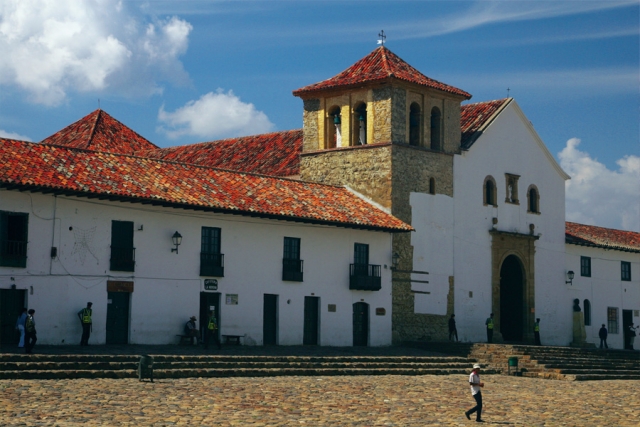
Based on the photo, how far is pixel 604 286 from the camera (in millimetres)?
50438

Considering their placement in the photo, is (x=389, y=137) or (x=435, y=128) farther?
(x=435, y=128)

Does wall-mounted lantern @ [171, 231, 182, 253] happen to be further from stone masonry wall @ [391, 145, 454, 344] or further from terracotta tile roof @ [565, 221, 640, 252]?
terracotta tile roof @ [565, 221, 640, 252]

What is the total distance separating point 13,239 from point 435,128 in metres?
19.0

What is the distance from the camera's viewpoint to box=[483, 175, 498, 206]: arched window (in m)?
44.1

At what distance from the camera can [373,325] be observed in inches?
1513

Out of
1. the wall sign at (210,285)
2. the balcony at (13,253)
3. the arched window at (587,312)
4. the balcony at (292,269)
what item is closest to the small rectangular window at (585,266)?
the arched window at (587,312)

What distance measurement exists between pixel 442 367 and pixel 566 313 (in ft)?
52.2

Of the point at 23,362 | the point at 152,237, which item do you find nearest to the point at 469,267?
the point at 152,237

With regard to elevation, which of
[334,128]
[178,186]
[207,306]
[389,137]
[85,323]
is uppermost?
[334,128]

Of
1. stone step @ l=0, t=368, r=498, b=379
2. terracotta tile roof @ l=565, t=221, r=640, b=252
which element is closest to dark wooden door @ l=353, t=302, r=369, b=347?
stone step @ l=0, t=368, r=498, b=379

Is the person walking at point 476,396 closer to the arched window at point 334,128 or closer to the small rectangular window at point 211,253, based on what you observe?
the small rectangular window at point 211,253

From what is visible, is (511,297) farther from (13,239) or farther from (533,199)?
(13,239)

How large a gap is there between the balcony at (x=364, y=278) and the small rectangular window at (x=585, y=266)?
47.7 feet

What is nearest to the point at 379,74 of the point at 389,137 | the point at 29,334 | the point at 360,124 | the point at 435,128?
the point at 360,124
